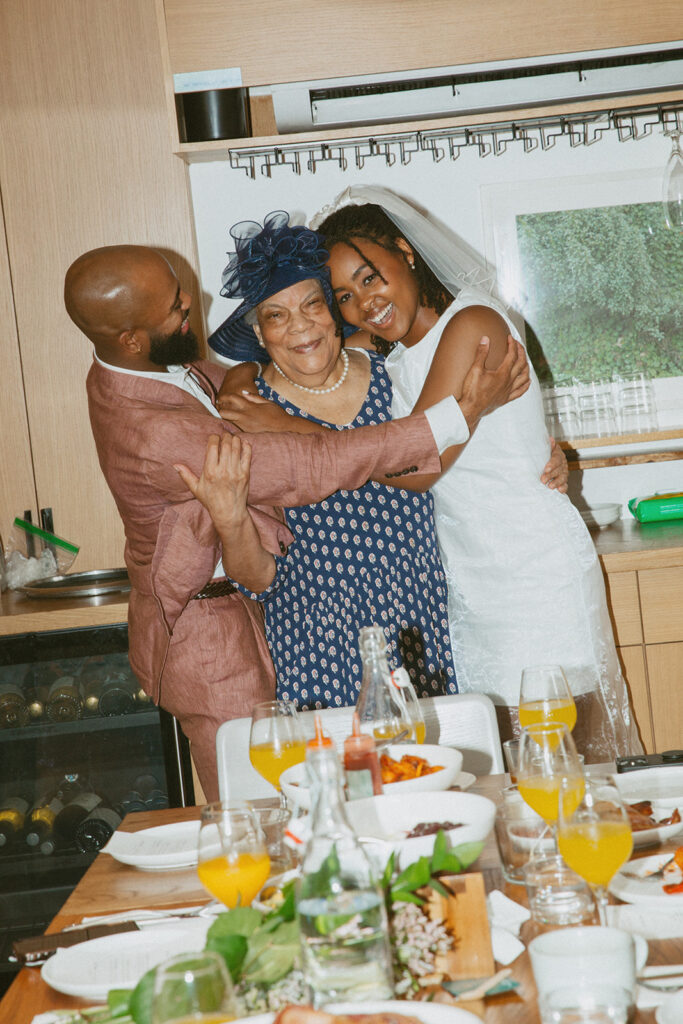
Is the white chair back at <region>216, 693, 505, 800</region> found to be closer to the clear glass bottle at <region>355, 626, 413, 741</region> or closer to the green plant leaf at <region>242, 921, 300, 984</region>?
the clear glass bottle at <region>355, 626, 413, 741</region>

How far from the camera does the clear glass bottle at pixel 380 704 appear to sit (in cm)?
125

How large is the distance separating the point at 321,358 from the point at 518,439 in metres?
0.43

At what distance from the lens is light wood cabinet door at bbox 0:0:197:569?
305cm

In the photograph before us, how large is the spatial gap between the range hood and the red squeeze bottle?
2.14m

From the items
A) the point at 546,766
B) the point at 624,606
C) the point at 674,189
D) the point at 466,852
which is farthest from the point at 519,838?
the point at 674,189

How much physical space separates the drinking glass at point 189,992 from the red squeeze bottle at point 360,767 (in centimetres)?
42

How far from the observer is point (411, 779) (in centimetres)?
113

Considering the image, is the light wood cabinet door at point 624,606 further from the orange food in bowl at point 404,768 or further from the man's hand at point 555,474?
the orange food in bowl at point 404,768

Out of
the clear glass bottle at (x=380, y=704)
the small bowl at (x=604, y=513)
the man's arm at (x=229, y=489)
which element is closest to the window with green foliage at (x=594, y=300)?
the small bowl at (x=604, y=513)

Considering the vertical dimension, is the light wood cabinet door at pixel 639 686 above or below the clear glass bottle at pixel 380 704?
below

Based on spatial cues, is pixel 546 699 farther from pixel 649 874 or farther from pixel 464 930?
pixel 464 930

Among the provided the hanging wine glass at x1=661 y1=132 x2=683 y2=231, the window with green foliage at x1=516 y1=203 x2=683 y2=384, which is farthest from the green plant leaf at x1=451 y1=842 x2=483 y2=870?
the hanging wine glass at x1=661 y1=132 x2=683 y2=231

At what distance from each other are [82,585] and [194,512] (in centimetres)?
97

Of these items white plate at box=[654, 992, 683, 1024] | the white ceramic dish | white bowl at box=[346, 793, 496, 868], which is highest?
white bowl at box=[346, 793, 496, 868]
